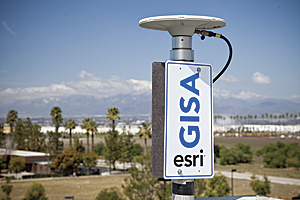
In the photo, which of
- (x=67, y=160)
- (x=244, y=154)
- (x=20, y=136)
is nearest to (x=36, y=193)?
(x=67, y=160)

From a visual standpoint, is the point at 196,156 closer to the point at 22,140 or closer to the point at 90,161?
Answer: the point at 90,161

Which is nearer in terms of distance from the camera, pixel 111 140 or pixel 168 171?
pixel 168 171

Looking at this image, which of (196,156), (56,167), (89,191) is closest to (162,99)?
(196,156)

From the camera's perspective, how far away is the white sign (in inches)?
94.3

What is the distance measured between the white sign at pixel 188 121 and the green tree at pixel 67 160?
194 ft

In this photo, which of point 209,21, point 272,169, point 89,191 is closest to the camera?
point 209,21

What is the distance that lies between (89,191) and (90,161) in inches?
426

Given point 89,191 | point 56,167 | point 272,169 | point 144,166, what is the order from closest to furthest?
1. point 144,166
2. point 89,191
3. point 56,167
4. point 272,169

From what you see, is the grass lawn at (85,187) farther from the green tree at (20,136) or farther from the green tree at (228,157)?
the green tree at (228,157)

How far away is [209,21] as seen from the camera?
2336 millimetres

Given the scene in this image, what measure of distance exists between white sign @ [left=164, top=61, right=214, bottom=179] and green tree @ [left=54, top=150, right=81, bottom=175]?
2328 inches

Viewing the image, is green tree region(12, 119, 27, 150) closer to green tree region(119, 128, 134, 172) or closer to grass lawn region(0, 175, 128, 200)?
grass lawn region(0, 175, 128, 200)

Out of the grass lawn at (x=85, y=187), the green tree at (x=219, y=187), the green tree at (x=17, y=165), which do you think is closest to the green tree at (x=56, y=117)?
the green tree at (x=17, y=165)

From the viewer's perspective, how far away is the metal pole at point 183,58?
240cm
